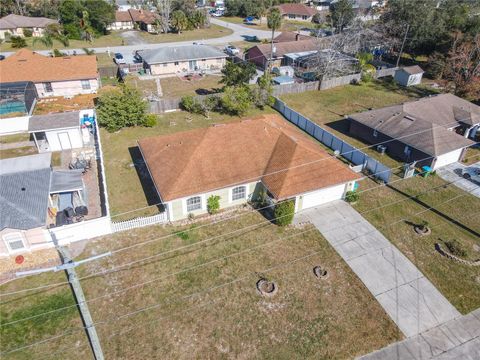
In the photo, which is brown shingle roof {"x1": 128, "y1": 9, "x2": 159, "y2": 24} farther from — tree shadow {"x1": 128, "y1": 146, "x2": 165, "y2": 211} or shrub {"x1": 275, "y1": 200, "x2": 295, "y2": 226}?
shrub {"x1": 275, "y1": 200, "x2": 295, "y2": 226}

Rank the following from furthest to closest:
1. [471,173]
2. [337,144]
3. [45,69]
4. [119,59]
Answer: [119,59] < [45,69] < [337,144] < [471,173]

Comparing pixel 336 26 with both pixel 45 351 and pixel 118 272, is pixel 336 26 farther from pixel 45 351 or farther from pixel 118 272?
pixel 45 351

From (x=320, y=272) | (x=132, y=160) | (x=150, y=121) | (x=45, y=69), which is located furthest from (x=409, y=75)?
(x=45, y=69)

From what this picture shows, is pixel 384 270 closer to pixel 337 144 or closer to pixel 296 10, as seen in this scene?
pixel 337 144

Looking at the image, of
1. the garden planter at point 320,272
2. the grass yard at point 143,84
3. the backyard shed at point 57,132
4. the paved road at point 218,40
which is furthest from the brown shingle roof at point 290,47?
the garden planter at point 320,272

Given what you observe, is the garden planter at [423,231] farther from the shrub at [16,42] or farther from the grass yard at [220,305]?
the shrub at [16,42]

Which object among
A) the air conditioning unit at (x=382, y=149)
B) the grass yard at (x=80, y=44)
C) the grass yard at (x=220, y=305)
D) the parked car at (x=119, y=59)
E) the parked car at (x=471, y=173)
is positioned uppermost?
the parked car at (x=119, y=59)

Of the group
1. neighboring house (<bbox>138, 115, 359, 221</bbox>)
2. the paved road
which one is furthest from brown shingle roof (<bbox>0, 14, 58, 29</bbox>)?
neighboring house (<bbox>138, 115, 359, 221</bbox>)
